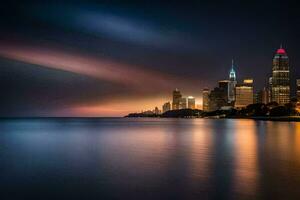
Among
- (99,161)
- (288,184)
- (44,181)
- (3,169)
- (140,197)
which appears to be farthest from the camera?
(99,161)

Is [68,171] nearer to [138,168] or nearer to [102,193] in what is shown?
[138,168]

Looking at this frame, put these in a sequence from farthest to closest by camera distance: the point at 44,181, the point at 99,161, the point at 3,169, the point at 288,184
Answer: the point at 99,161 < the point at 3,169 < the point at 44,181 < the point at 288,184

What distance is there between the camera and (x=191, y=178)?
21.7 meters

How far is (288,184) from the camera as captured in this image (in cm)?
1939

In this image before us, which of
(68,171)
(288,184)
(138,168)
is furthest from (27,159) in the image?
(288,184)

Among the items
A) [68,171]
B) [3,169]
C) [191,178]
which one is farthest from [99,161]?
[191,178]

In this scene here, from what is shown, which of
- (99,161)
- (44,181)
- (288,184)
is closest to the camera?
(288,184)

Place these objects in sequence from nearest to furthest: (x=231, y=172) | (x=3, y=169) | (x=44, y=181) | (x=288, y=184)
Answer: (x=288, y=184) → (x=44, y=181) → (x=231, y=172) → (x=3, y=169)

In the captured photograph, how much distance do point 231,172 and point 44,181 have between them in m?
11.3

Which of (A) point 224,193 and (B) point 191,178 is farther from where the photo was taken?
(B) point 191,178

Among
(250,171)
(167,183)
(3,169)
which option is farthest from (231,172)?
(3,169)

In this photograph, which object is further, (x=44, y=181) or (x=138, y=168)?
(x=138, y=168)

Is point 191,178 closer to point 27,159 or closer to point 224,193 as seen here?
point 224,193

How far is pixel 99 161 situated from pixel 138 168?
4.95 meters
